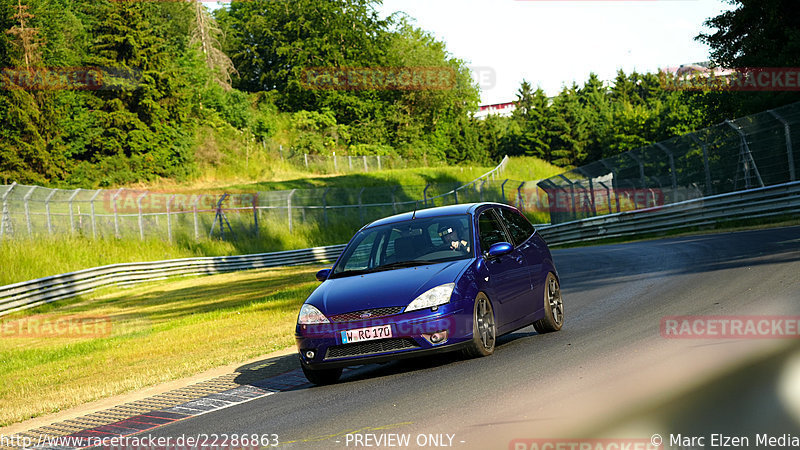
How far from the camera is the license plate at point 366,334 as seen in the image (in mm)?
8211

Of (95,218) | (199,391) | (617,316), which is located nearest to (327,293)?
(199,391)

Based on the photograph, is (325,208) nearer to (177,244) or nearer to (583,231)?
(177,244)

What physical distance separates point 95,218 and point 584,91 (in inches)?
3490

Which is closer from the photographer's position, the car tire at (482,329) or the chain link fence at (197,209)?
the car tire at (482,329)

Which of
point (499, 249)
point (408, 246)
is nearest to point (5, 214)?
point (408, 246)

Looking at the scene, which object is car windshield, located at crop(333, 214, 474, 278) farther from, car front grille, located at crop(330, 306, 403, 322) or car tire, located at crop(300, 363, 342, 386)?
car tire, located at crop(300, 363, 342, 386)

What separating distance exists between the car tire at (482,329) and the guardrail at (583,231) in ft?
59.2

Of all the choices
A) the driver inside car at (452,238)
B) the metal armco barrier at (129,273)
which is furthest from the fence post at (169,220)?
the driver inside car at (452,238)

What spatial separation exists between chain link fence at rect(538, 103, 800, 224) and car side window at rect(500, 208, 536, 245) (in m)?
15.3

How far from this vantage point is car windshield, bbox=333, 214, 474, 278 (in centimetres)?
927

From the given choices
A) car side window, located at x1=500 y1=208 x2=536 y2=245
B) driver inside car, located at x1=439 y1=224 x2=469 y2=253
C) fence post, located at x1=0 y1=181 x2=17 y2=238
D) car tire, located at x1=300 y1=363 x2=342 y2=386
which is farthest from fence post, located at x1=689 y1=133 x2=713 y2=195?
fence post, located at x1=0 y1=181 x2=17 y2=238

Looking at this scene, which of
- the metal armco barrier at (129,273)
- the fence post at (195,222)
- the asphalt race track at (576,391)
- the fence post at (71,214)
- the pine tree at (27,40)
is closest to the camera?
the asphalt race track at (576,391)

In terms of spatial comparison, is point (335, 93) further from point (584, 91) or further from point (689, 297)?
point (689, 297)

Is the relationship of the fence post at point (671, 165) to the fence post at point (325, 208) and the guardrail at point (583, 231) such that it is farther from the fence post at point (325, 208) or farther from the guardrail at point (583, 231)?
the fence post at point (325, 208)
